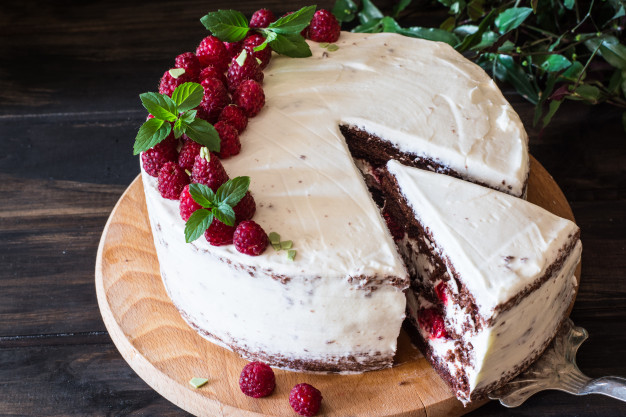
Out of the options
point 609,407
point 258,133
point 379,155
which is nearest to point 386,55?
point 379,155

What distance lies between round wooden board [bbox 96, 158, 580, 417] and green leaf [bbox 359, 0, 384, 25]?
1.63m

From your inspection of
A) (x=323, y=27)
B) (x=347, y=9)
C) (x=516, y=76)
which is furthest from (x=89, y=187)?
(x=516, y=76)

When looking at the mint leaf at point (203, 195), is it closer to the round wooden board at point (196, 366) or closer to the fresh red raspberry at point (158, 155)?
the fresh red raspberry at point (158, 155)

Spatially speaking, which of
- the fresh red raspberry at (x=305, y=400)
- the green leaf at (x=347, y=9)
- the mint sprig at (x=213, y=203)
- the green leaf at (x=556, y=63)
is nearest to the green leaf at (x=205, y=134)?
the mint sprig at (x=213, y=203)

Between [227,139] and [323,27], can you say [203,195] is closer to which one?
[227,139]

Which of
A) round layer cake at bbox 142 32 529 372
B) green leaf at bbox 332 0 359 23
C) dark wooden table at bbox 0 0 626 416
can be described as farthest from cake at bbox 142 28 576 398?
→ green leaf at bbox 332 0 359 23

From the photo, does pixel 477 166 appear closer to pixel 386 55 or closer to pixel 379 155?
pixel 379 155

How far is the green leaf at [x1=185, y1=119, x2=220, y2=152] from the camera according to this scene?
112 inches

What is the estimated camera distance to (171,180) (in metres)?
2.81

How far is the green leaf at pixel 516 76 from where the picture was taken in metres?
4.12

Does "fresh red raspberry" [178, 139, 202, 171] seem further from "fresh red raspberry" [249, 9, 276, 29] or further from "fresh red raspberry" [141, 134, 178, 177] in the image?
"fresh red raspberry" [249, 9, 276, 29]

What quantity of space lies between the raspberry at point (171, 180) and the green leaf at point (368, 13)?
6.67 ft

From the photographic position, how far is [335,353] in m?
2.88

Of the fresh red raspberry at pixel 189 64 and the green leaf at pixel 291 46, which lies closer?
the fresh red raspberry at pixel 189 64
